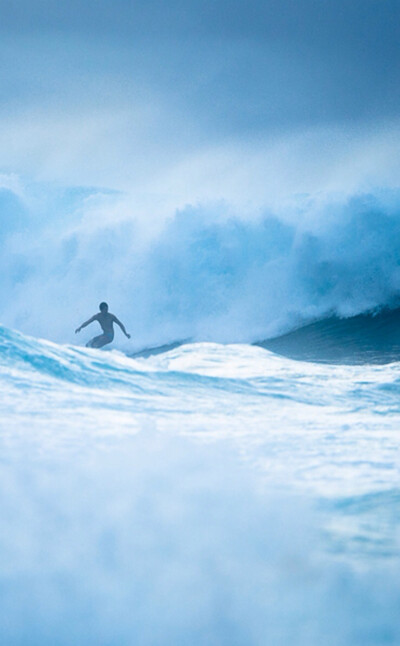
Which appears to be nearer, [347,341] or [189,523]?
[189,523]

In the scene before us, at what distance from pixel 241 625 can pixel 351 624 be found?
0.39 meters

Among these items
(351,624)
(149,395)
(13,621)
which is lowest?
(351,624)

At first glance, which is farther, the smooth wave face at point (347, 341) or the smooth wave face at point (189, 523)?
the smooth wave face at point (347, 341)

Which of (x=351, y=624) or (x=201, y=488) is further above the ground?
(x=201, y=488)

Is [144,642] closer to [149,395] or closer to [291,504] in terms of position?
[291,504]

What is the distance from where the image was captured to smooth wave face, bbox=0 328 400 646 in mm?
2080

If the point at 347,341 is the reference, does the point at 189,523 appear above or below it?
below

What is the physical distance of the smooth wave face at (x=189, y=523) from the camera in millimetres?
2080

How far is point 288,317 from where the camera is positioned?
15352 mm

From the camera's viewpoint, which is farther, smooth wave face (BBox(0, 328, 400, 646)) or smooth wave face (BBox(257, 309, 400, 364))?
smooth wave face (BBox(257, 309, 400, 364))

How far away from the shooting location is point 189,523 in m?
2.69

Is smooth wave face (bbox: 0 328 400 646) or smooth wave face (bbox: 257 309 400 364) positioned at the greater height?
smooth wave face (bbox: 257 309 400 364)

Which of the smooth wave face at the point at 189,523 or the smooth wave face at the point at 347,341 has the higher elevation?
the smooth wave face at the point at 347,341

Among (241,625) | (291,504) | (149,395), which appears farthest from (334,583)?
(149,395)
